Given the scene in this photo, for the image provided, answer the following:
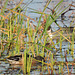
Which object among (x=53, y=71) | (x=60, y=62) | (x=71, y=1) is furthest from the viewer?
(x=71, y=1)

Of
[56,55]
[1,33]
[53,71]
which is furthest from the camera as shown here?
[1,33]

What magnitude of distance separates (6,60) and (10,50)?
14 centimetres

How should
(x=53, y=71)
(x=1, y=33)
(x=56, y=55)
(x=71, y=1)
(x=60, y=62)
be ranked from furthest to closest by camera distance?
(x=71, y=1)
(x=1, y=33)
(x=56, y=55)
(x=60, y=62)
(x=53, y=71)

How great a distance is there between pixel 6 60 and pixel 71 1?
4.57 feet

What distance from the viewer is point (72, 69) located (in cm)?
86

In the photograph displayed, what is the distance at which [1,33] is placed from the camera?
1.26 m

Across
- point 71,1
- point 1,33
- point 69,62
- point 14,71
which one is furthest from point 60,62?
point 71,1

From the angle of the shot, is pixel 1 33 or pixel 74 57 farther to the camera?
pixel 1 33

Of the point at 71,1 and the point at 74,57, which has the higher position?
the point at 71,1

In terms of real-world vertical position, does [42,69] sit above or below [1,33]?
below

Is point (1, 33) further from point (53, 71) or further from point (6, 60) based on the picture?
point (53, 71)

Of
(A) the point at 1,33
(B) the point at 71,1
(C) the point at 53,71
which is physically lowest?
(C) the point at 53,71

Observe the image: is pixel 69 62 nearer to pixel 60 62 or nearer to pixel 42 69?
pixel 60 62

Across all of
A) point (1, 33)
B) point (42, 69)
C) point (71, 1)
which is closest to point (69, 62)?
point (42, 69)
